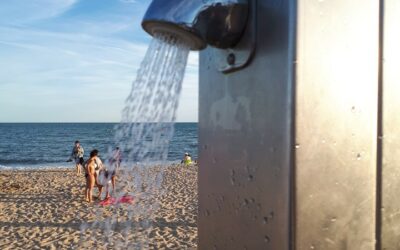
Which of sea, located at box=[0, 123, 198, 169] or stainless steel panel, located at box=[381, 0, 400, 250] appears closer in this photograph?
stainless steel panel, located at box=[381, 0, 400, 250]

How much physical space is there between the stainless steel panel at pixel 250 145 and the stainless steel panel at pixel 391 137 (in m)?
0.20

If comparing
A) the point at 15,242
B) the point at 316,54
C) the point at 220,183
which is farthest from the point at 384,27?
the point at 15,242

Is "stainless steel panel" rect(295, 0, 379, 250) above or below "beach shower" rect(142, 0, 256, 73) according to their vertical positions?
below

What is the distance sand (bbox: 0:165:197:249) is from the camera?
8.22 meters

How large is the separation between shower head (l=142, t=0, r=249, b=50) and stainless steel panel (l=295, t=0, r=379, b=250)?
0.13 metres

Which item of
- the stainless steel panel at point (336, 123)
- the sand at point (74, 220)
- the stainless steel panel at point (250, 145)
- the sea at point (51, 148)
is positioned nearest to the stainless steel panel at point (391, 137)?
the stainless steel panel at point (336, 123)

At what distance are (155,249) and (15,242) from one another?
3050mm

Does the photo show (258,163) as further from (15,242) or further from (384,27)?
(15,242)

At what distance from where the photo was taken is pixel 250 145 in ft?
2.78

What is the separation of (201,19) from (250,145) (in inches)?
10.6

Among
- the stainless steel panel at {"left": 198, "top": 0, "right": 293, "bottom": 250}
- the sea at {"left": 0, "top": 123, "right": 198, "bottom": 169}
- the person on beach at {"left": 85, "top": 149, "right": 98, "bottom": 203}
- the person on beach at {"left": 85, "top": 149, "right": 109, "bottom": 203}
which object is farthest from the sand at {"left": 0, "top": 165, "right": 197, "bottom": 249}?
the stainless steel panel at {"left": 198, "top": 0, "right": 293, "bottom": 250}

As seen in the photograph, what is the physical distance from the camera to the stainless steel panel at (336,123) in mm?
740

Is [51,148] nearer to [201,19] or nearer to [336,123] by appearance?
[201,19]

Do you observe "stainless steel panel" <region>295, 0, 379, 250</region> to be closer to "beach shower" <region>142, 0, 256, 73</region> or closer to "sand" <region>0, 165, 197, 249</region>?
"beach shower" <region>142, 0, 256, 73</region>
